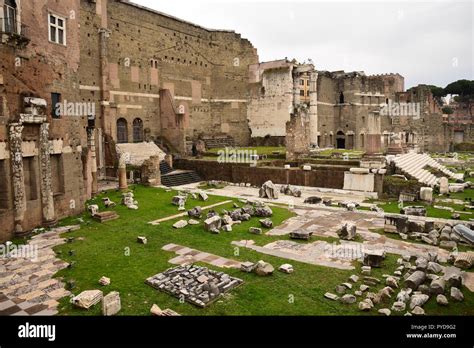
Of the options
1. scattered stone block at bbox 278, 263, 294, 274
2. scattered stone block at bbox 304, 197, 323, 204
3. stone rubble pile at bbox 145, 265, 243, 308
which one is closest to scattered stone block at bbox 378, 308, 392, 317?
scattered stone block at bbox 278, 263, 294, 274

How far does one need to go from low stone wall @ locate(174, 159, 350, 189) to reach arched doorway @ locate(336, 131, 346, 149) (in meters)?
27.2

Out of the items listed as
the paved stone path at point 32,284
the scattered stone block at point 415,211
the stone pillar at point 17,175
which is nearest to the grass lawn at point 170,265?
the paved stone path at point 32,284

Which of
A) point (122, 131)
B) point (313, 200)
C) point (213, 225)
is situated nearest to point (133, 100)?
point (122, 131)

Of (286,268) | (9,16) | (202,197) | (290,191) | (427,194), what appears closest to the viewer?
(286,268)

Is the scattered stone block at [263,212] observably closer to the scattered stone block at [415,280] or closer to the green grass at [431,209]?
the green grass at [431,209]

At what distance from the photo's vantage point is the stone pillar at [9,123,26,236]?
11521mm

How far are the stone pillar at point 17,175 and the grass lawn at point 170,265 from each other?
5.30ft

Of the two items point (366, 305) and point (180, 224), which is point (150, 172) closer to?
point (180, 224)

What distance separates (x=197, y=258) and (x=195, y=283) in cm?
184

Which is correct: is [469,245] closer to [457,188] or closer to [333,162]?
[457,188]

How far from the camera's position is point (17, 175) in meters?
11.6
